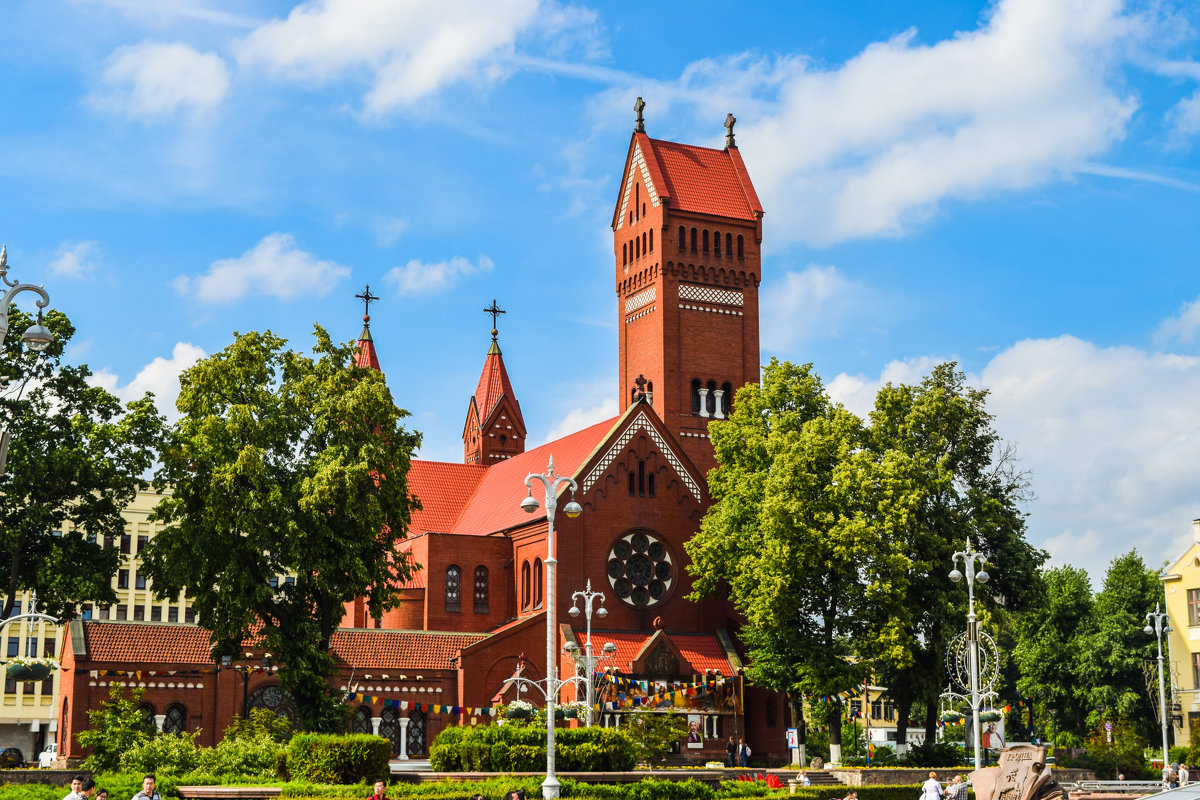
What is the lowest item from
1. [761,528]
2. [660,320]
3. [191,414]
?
[761,528]

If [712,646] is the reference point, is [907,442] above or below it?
above

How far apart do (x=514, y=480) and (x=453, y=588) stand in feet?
27.2

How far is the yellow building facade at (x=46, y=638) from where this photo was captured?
79.1 metres

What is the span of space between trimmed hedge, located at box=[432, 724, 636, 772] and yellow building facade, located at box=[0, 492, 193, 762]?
1632 inches

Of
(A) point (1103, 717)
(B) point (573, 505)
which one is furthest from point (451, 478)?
(B) point (573, 505)

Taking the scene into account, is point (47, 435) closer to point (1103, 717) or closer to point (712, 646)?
point (712, 646)

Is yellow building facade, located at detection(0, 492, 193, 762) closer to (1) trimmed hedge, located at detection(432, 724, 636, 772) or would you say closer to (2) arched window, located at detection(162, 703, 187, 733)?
(2) arched window, located at detection(162, 703, 187, 733)

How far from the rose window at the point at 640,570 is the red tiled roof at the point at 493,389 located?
2514 cm

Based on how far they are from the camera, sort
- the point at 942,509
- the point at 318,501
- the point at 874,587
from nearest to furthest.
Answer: the point at 318,501 → the point at 874,587 → the point at 942,509

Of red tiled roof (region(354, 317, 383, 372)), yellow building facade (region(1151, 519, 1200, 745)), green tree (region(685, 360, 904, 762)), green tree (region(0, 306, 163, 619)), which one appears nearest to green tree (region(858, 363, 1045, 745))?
green tree (region(685, 360, 904, 762))

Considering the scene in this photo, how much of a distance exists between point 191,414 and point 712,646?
989 inches

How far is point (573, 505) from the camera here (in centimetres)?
3180

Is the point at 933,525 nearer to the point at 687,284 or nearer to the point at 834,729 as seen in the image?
the point at 834,729

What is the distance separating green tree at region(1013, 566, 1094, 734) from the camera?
244ft
